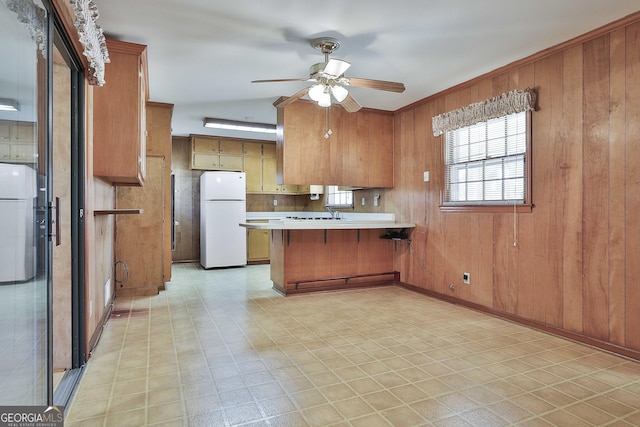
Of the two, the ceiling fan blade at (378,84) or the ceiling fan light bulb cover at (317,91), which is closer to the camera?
the ceiling fan blade at (378,84)

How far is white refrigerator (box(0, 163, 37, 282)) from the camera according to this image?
138 centimetres

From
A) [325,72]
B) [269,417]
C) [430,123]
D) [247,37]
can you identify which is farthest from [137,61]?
[430,123]

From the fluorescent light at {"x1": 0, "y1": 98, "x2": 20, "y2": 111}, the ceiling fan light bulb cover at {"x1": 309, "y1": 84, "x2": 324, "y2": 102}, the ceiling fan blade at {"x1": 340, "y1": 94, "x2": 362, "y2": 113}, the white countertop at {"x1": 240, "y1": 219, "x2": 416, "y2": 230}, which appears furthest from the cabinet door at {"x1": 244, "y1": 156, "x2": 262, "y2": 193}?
the fluorescent light at {"x1": 0, "y1": 98, "x2": 20, "y2": 111}

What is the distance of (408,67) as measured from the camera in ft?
12.2

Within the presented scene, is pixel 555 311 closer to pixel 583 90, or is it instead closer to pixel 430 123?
pixel 583 90

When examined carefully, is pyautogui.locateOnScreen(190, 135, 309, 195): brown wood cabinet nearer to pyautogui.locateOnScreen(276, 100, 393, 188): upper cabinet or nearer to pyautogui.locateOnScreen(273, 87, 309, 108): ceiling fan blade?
pyautogui.locateOnScreen(276, 100, 393, 188): upper cabinet

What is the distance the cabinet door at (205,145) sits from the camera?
696cm

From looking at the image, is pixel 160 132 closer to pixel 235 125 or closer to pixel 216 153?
pixel 235 125

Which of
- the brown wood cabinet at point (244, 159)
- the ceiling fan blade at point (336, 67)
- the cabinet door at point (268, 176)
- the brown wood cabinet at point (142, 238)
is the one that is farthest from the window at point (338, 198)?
the ceiling fan blade at point (336, 67)

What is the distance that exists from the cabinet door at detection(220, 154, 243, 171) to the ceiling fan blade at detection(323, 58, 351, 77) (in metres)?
4.51

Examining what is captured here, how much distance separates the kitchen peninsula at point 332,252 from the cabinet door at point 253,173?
260 centimetres

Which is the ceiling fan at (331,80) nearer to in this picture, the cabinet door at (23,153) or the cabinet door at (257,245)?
the cabinet door at (23,153)

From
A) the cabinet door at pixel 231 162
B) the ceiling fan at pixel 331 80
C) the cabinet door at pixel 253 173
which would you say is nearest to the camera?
the ceiling fan at pixel 331 80

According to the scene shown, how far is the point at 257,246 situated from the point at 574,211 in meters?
5.44
